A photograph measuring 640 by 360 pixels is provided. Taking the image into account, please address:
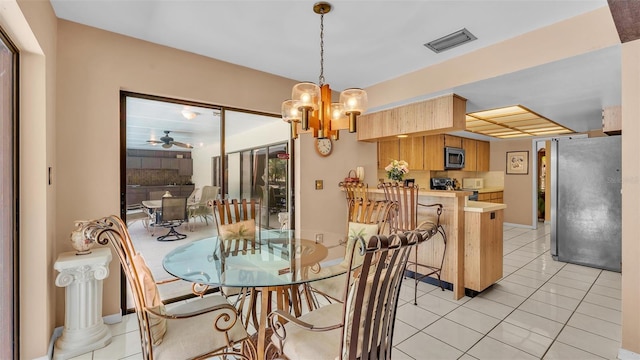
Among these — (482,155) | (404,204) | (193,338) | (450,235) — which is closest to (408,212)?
(404,204)

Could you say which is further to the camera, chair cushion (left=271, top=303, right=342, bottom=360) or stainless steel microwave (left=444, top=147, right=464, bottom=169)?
stainless steel microwave (left=444, top=147, right=464, bottom=169)

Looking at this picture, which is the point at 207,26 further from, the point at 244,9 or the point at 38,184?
the point at 38,184

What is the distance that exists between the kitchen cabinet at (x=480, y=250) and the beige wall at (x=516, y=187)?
4519 millimetres

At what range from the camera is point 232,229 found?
8.76 feet

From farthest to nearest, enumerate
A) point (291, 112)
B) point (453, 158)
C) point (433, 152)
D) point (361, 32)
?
point (453, 158)
point (433, 152)
point (361, 32)
point (291, 112)

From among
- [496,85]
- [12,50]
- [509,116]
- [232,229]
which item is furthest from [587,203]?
[12,50]

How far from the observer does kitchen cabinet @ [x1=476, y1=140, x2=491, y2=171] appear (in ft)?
23.6

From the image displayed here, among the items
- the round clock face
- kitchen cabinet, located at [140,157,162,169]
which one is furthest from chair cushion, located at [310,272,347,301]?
the round clock face

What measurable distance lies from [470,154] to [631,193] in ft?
16.9

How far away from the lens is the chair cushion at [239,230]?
2.62 m

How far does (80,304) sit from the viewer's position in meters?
2.14

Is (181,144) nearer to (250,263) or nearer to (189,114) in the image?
(189,114)

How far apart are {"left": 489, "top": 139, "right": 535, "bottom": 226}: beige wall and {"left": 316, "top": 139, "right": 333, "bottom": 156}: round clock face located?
5477mm

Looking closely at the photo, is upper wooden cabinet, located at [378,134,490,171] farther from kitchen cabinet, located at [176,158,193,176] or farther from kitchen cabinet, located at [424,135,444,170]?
kitchen cabinet, located at [176,158,193,176]
